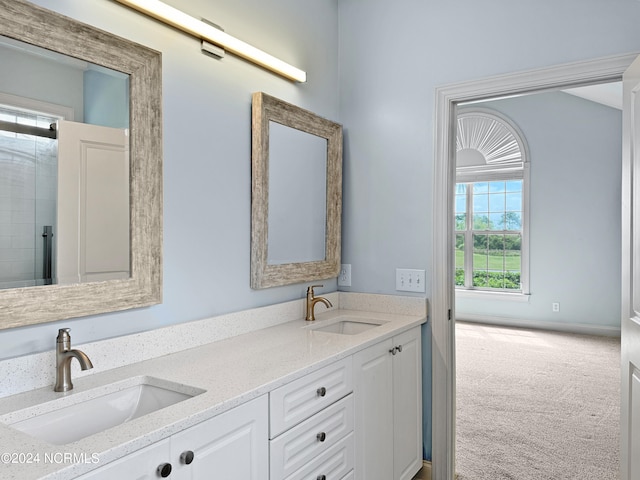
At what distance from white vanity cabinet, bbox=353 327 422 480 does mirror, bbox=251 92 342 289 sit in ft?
1.83

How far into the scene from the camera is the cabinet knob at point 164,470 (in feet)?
3.44

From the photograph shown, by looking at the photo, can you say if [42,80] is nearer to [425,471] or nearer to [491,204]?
[425,471]

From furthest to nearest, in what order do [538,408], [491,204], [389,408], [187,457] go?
[491,204], [538,408], [389,408], [187,457]

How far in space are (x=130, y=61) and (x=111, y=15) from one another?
15 centimetres

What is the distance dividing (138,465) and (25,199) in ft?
2.50

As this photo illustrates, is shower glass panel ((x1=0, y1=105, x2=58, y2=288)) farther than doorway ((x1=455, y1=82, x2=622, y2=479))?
No

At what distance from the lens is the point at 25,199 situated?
4.24 ft

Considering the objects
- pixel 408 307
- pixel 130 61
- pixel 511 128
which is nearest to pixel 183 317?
pixel 130 61

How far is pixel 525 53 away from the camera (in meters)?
2.24

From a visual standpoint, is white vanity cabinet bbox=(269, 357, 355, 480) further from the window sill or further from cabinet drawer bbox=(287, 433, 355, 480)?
the window sill

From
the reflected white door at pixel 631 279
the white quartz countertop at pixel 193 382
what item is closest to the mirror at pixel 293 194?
the white quartz countertop at pixel 193 382

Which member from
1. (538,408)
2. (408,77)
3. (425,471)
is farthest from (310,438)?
(538,408)

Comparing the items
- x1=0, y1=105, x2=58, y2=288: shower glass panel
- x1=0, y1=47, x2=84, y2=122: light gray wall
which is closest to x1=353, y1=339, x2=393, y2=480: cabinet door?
x1=0, y1=105, x2=58, y2=288: shower glass panel

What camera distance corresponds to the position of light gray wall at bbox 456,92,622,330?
569 centimetres
